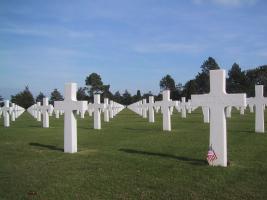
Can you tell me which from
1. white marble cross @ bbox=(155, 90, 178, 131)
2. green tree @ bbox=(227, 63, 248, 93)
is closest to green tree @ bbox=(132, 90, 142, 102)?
green tree @ bbox=(227, 63, 248, 93)

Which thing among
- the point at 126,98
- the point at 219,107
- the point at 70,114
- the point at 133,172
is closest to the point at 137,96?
the point at 126,98

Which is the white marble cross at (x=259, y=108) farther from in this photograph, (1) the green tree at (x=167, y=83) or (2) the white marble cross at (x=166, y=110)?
(1) the green tree at (x=167, y=83)

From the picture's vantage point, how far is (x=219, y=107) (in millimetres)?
9727

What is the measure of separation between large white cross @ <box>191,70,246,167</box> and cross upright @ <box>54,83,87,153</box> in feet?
14.6

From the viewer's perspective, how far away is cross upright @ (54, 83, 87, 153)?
12383mm

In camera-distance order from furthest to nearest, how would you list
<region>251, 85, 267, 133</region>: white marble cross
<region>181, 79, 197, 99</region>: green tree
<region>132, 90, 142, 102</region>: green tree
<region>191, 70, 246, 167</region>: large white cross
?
<region>132, 90, 142, 102</region>: green tree, <region>181, 79, 197, 99</region>: green tree, <region>251, 85, 267, 133</region>: white marble cross, <region>191, 70, 246, 167</region>: large white cross

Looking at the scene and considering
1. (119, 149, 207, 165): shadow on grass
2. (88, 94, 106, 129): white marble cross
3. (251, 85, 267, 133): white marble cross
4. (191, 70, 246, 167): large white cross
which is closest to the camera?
(191, 70, 246, 167): large white cross

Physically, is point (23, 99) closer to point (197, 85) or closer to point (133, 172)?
point (197, 85)

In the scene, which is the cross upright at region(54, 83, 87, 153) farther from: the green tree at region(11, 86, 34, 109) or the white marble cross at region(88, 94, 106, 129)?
the green tree at region(11, 86, 34, 109)

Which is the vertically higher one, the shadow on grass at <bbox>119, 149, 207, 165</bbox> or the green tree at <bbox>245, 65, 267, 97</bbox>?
the green tree at <bbox>245, 65, 267, 97</bbox>

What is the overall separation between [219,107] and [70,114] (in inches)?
204

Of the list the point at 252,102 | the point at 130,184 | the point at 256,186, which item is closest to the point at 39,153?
the point at 130,184

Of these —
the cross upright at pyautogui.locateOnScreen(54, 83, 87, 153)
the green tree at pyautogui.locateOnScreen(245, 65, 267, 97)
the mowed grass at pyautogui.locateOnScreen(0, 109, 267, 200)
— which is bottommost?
the mowed grass at pyautogui.locateOnScreen(0, 109, 267, 200)

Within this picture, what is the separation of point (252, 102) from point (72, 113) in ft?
28.9
